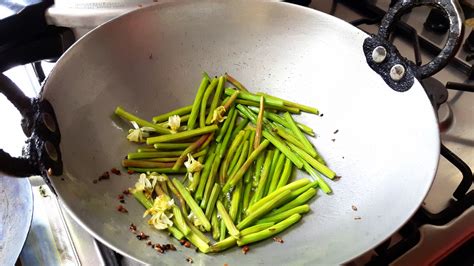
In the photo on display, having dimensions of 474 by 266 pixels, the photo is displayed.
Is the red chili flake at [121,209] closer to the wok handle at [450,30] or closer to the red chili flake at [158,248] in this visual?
the red chili flake at [158,248]

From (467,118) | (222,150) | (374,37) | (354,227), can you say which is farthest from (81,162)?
(467,118)

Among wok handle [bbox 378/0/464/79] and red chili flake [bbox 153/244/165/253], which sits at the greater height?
wok handle [bbox 378/0/464/79]

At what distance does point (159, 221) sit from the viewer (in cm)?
79

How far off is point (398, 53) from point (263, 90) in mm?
345

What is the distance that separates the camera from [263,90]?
107 cm

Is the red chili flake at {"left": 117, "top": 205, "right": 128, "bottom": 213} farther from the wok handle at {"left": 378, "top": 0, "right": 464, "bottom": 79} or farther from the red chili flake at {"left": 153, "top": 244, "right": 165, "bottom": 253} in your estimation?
the wok handle at {"left": 378, "top": 0, "right": 464, "bottom": 79}

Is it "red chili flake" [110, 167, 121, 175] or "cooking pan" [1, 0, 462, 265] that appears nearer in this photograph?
"cooking pan" [1, 0, 462, 265]

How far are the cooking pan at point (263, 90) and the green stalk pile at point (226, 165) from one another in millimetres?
30

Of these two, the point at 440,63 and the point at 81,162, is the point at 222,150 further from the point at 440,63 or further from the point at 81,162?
the point at 440,63

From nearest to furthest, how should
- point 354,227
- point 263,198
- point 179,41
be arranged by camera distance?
point 354,227
point 263,198
point 179,41

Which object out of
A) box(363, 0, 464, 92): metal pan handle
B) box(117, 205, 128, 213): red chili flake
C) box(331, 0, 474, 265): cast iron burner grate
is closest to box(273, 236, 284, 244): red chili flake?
box(331, 0, 474, 265): cast iron burner grate

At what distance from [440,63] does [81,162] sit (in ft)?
2.37

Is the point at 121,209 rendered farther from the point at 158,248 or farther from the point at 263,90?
the point at 263,90

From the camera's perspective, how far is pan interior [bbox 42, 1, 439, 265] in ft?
2.42
